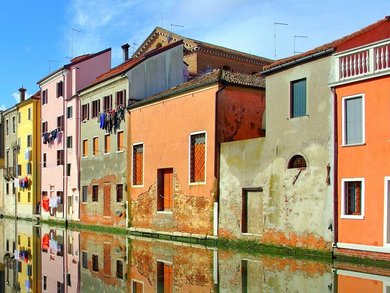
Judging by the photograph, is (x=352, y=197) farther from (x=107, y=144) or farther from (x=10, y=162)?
(x=10, y=162)

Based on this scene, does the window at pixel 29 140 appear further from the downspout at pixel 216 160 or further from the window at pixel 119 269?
the window at pixel 119 269

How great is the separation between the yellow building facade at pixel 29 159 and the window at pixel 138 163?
19591 millimetres

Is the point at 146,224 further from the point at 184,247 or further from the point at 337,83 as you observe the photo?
the point at 337,83

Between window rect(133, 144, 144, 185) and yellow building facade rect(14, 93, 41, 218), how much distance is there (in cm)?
1959

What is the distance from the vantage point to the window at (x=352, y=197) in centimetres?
1684

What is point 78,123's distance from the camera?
3850 centimetres

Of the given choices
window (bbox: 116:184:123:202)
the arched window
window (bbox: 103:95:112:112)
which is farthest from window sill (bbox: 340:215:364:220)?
window (bbox: 103:95:112:112)

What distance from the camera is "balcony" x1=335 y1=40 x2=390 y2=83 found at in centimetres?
1612

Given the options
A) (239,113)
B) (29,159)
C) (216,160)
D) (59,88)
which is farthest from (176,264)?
(29,159)

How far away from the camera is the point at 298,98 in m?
19.6

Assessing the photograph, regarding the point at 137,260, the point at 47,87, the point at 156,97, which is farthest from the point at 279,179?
the point at 47,87

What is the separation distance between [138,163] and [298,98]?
42.9 feet

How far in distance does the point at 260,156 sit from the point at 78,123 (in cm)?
2060

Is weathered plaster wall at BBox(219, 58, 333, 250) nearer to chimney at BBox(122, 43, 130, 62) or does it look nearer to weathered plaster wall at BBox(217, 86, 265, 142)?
weathered plaster wall at BBox(217, 86, 265, 142)
